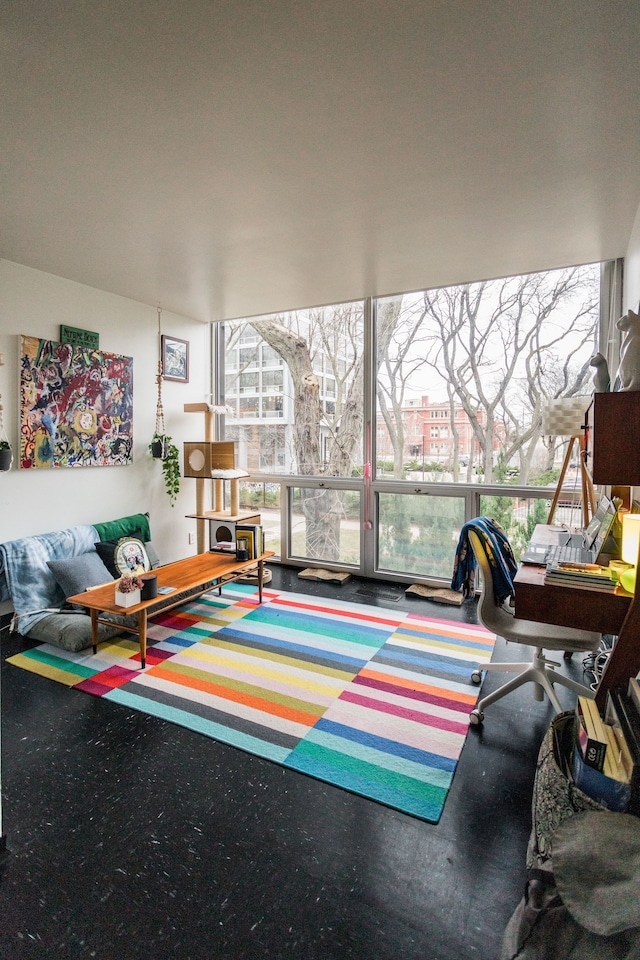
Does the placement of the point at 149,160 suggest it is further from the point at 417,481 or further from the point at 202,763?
the point at 417,481

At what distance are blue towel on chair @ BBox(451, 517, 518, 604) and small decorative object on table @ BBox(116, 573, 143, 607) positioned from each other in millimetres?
1781

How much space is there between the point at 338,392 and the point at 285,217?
2.07 meters

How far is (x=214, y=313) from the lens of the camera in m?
4.68

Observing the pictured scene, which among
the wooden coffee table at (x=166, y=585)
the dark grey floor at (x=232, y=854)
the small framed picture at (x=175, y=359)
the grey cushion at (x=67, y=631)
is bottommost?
the dark grey floor at (x=232, y=854)

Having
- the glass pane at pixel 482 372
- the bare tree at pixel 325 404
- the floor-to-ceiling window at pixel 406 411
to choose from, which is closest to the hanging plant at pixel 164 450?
the floor-to-ceiling window at pixel 406 411

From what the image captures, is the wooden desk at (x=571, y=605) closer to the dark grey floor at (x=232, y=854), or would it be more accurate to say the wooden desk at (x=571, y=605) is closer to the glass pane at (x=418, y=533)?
the dark grey floor at (x=232, y=854)

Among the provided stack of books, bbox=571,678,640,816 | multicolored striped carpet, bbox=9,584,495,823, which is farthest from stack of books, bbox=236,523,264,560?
stack of books, bbox=571,678,640,816

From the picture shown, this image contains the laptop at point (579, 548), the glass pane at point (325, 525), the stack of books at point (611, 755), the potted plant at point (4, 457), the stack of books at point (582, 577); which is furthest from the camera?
the glass pane at point (325, 525)

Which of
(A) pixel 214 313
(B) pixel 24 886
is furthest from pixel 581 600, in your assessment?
(A) pixel 214 313

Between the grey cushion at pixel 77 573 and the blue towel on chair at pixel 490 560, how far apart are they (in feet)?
8.10

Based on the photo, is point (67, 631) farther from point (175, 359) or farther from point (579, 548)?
point (579, 548)

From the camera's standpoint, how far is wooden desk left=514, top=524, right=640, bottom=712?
164 centimetres

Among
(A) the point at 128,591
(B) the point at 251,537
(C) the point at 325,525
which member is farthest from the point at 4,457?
(C) the point at 325,525

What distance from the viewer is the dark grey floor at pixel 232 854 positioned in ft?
4.31
